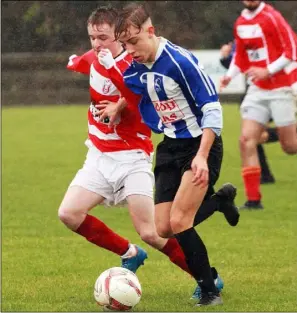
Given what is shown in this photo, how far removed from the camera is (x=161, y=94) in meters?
5.63

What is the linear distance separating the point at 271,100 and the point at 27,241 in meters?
2.90

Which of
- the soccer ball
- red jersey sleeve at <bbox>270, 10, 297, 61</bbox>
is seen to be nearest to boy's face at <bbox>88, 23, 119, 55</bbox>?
the soccer ball

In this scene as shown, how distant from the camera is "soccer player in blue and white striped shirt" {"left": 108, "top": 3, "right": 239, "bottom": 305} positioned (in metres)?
5.51

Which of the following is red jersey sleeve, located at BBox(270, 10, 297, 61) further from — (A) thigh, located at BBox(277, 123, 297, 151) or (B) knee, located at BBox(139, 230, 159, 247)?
(B) knee, located at BBox(139, 230, 159, 247)

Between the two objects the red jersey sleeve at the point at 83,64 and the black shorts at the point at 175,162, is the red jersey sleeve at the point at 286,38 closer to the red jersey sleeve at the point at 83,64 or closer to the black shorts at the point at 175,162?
the red jersey sleeve at the point at 83,64

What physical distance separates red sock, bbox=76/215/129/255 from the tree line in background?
22795 mm

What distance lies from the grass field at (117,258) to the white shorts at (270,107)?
2.82 ft

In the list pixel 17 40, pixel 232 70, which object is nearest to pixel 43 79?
pixel 17 40

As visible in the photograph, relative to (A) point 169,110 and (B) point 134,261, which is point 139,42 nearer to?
(A) point 169,110

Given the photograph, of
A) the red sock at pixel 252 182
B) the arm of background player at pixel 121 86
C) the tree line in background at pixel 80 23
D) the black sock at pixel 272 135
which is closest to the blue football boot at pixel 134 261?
the arm of background player at pixel 121 86

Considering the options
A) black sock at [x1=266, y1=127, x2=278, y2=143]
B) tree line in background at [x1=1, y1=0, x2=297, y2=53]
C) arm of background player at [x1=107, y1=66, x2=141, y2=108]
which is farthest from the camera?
tree line in background at [x1=1, y1=0, x2=297, y2=53]

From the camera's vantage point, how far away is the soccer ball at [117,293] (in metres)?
5.57

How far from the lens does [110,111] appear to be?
607 cm

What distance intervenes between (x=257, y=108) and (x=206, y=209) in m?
3.64
